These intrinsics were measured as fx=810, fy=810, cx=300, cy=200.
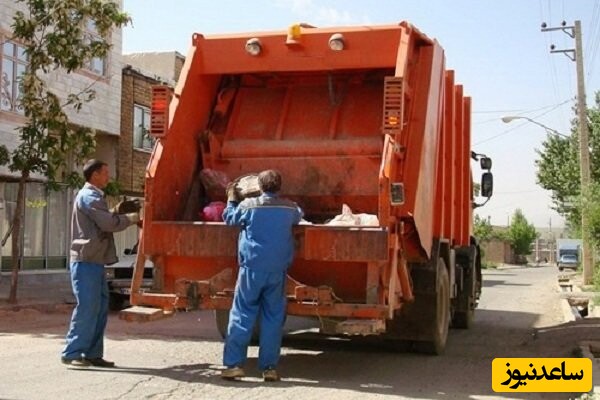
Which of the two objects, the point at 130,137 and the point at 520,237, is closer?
the point at 130,137

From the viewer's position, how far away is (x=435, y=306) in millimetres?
7414

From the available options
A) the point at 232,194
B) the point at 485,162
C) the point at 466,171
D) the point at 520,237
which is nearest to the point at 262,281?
the point at 232,194

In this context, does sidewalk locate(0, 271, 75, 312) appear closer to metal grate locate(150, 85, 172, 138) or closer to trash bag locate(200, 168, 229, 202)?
trash bag locate(200, 168, 229, 202)

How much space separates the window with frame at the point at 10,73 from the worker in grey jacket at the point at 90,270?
36.2ft

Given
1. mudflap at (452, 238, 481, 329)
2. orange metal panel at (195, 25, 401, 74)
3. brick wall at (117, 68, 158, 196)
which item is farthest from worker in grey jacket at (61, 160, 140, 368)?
brick wall at (117, 68, 158, 196)

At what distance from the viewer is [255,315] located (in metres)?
6.15

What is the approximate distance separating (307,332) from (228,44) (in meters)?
3.77

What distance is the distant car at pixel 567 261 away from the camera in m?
52.1

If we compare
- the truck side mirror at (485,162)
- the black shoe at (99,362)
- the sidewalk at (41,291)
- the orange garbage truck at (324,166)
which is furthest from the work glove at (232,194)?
the sidewalk at (41,291)

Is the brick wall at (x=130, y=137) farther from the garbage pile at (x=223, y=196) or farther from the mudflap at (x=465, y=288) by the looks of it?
the garbage pile at (x=223, y=196)

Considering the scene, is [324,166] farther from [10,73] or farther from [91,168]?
[10,73]

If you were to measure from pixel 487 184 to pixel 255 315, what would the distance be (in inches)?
226

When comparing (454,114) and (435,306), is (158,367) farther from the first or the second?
(454,114)

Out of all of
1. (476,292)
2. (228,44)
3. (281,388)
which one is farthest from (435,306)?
(476,292)
